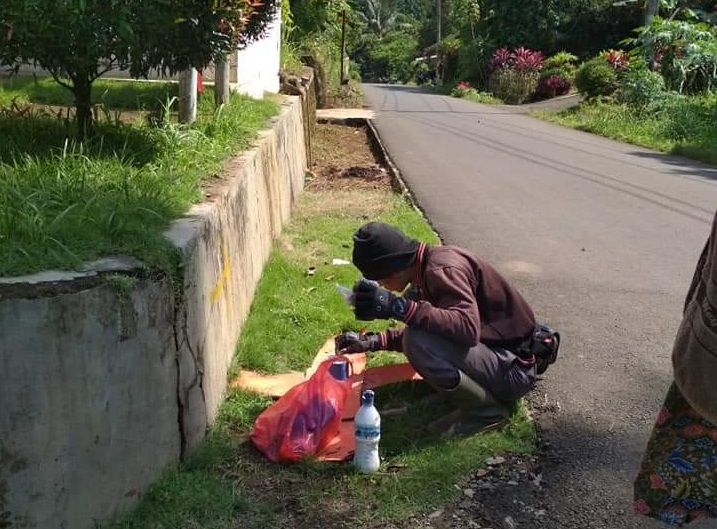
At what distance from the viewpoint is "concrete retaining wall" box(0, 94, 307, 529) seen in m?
2.75

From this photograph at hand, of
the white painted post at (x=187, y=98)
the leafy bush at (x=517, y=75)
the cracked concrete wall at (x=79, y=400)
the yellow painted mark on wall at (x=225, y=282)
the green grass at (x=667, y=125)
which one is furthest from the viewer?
the leafy bush at (x=517, y=75)

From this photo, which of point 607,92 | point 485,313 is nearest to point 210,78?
point 485,313

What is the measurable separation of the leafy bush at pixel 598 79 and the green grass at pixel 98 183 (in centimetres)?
1996

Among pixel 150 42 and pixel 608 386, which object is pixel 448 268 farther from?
pixel 150 42

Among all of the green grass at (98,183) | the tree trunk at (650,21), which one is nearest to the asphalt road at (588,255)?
the green grass at (98,183)

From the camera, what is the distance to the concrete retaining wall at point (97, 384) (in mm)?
2750

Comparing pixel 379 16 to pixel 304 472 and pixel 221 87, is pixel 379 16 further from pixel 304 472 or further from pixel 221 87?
pixel 304 472

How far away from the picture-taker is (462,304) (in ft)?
11.6

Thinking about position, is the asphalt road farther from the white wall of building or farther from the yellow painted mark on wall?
the white wall of building

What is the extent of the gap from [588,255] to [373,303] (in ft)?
13.9

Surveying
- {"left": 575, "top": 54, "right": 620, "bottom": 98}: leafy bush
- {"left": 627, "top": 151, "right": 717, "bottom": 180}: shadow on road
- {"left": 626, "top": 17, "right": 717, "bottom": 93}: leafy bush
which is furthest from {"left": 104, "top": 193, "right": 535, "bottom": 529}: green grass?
{"left": 575, "top": 54, "right": 620, "bottom": 98}: leafy bush

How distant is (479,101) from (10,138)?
2963cm

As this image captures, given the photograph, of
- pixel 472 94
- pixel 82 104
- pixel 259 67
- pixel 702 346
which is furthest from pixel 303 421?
pixel 472 94

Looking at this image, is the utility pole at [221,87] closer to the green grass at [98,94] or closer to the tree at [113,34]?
the green grass at [98,94]
